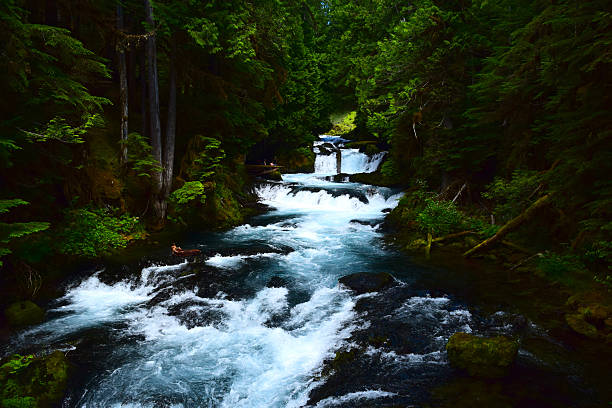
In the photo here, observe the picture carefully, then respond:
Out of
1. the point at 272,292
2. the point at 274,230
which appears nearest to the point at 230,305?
the point at 272,292

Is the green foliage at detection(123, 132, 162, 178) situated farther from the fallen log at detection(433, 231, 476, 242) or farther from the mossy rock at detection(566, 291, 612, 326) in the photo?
Result: the mossy rock at detection(566, 291, 612, 326)

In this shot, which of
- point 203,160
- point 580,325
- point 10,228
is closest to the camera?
point 10,228

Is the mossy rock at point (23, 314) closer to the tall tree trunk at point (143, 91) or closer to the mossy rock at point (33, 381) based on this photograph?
the mossy rock at point (33, 381)

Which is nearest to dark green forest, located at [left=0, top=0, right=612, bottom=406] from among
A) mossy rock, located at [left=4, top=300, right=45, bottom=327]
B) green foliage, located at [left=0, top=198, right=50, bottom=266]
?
green foliage, located at [left=0, top=198, right=50, bottom=266]

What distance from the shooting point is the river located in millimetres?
5184

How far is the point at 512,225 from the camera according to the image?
940cm

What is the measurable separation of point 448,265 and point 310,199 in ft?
39.9

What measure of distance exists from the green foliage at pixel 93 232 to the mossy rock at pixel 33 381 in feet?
14.4

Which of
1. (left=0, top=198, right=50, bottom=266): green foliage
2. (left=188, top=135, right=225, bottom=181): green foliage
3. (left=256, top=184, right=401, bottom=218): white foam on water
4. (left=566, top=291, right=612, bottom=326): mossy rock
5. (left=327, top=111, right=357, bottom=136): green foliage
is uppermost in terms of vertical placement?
(left=327, top=111, right=357, bottom=136): green foliage

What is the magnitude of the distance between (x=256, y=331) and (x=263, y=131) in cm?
1169

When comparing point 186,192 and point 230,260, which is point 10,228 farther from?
point 186,192

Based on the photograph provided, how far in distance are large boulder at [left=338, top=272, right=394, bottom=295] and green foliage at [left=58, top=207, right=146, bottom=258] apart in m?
6.87

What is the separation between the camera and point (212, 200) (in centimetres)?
1516

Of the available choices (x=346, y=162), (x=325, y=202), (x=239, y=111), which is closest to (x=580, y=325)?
(x=239, y=111)
